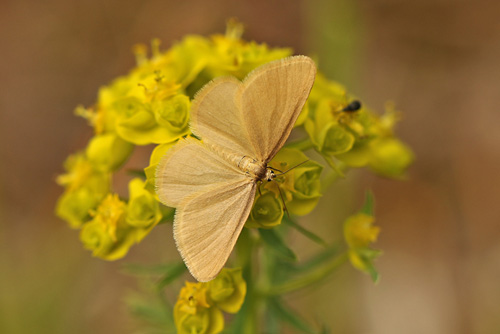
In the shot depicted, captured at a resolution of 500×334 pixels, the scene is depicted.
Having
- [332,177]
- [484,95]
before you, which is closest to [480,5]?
[484,95]

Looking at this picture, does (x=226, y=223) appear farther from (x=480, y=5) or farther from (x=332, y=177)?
(x=480, y=5)

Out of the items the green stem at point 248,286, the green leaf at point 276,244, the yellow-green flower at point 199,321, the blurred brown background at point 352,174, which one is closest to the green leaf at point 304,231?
the green leaf at point 276,244

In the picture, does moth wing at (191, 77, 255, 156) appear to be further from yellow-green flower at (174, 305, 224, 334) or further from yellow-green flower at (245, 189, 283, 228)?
yellow-green flower at (174, 305, 224, 334)

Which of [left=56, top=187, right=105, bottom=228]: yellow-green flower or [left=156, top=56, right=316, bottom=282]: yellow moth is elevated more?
[left=156, top=56, right=316, bottom=282]: yellow moth

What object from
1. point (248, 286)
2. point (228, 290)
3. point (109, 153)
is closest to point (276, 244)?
point (228, 290)

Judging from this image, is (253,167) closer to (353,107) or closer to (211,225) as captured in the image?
(211,225)

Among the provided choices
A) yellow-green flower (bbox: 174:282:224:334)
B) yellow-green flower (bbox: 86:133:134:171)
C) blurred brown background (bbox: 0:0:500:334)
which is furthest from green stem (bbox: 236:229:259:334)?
blurred brown background (bbox: 0:0:500:334)
